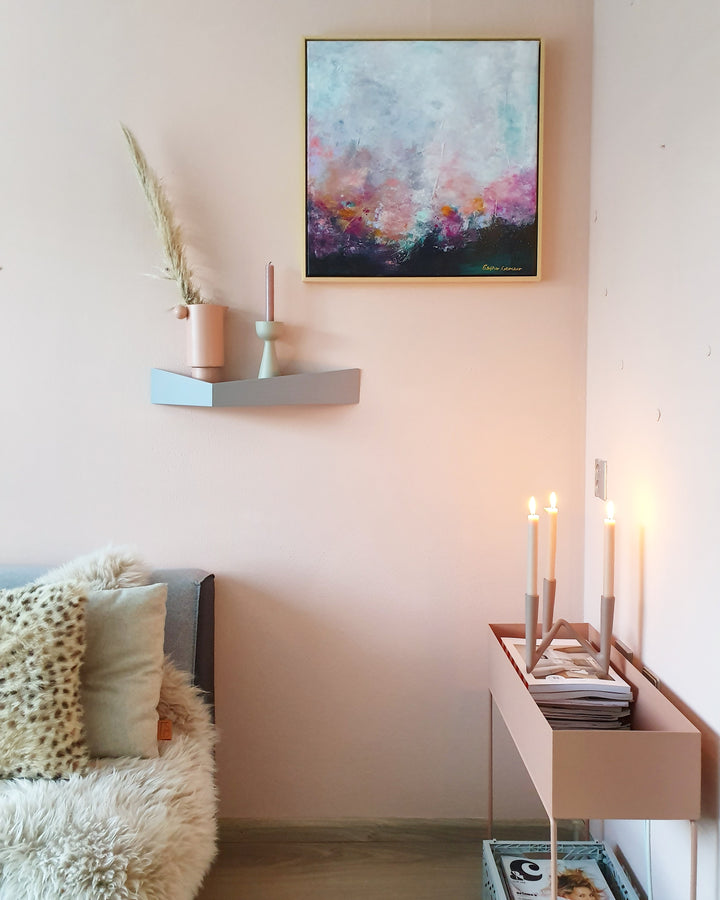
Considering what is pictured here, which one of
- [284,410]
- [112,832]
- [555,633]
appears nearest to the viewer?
[112,832]

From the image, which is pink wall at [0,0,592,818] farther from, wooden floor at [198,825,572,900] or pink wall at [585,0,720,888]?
pink wall at [585,0,720,888]

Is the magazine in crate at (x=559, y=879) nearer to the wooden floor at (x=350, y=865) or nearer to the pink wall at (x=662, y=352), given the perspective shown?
the pink wall at (x=662, y=352)

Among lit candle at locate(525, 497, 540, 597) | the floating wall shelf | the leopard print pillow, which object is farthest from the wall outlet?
the leopard print pillow

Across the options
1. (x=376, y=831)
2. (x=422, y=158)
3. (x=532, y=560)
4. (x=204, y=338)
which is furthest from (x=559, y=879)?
(x=422, y=158)

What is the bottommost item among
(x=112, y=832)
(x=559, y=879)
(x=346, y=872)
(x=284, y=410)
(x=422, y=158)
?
(x=346, y=872)

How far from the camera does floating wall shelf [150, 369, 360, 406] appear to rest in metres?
1.96

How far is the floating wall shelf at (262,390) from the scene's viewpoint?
6.42ft

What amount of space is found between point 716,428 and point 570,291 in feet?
2.68

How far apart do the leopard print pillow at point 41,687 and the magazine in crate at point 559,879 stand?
967 mm

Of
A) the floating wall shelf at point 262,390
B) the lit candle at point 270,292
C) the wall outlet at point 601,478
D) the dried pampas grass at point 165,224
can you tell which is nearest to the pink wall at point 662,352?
the wall outlet at point 601,478

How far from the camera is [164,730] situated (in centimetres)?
177

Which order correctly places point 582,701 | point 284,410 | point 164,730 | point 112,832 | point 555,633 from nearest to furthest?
point 112,832, point 582,701, point 555,633, point 164,730, point 284,410

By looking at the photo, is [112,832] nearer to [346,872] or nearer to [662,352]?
[346,872]

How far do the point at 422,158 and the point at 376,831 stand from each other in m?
1.78
